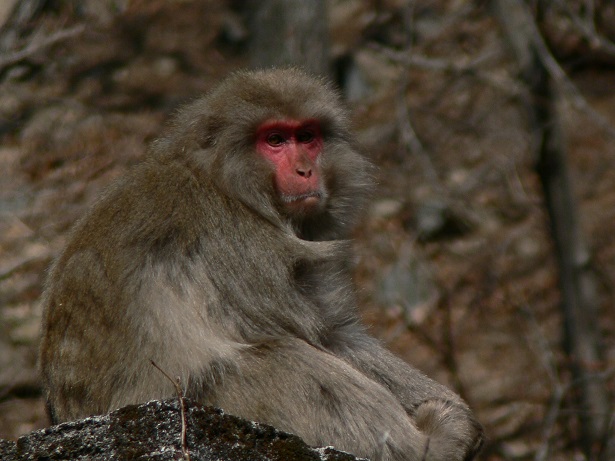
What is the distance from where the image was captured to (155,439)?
2883 mm

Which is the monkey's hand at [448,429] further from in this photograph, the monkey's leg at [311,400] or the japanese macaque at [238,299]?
the monkey's leg at [311,400]

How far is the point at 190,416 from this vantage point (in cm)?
291

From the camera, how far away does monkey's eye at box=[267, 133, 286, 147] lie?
468cm

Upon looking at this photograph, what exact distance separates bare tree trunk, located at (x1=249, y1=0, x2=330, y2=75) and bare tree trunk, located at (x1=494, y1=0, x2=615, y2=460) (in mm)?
1931

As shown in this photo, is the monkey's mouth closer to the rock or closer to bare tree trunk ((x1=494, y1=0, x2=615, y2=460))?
A: the rock

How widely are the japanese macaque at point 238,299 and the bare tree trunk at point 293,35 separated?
10.7ft

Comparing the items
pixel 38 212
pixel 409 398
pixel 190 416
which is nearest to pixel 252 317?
pixel 409 398

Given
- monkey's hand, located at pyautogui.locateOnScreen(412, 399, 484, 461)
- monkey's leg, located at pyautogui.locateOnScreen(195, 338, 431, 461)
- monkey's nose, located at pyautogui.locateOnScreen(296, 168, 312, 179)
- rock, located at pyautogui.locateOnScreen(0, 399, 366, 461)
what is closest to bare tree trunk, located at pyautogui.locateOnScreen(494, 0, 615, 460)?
monkey's hand, located at pyautogui.locateOnScreen(412, 399, 484, 461)

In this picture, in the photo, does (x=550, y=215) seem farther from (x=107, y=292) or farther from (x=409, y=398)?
(x=107, y=292)

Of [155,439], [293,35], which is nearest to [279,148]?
[155,439]

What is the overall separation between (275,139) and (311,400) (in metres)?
1.33

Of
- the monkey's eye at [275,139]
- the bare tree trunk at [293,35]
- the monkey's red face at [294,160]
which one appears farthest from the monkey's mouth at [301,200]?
the bare tree trunk at [293,35]

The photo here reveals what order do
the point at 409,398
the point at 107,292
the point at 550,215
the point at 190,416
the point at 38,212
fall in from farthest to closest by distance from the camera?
the point at 550,215
the point at 38,212
the point at 409,398
the point at 107,292
the point at 190,416

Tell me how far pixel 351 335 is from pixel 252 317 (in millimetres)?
766
